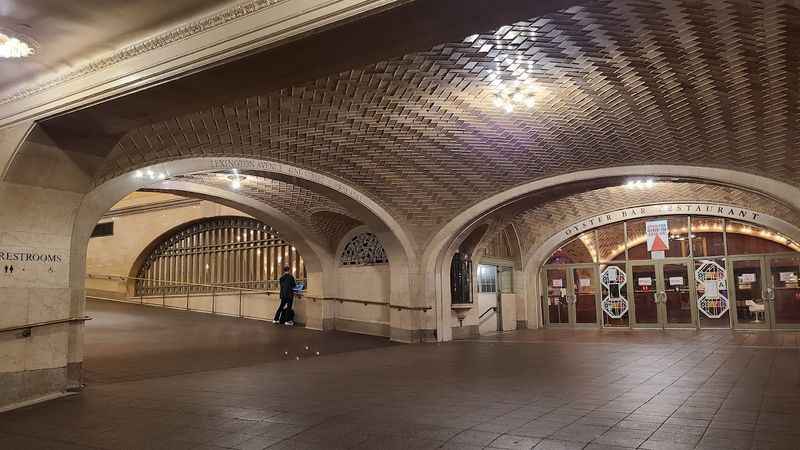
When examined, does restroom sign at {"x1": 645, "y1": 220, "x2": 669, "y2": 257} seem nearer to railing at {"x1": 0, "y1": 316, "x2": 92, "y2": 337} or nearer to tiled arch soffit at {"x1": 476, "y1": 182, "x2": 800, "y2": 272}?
tiled arch soffit at {"x1": 476, "y1": 182, "x2": 800, "y2": 272}

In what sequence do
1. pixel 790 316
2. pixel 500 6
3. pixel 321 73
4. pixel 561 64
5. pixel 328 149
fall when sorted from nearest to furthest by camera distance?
pixel 500 6
pixel 321 73
pixel 561 64
pixel 328 149
pixel 790 316

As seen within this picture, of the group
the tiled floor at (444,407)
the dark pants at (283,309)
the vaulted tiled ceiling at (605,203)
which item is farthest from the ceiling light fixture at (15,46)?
the dark pants at (283,309)

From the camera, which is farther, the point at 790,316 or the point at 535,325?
the point at 535,325

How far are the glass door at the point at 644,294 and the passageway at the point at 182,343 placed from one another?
23.6ft

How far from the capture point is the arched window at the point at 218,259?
15.7 metres

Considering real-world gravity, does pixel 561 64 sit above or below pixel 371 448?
above

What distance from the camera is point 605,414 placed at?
4637 mm

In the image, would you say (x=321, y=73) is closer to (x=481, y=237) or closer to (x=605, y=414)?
(x=605, y=414)

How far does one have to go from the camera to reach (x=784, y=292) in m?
13.9

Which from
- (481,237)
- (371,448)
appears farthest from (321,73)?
(481,237)

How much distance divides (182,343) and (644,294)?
1138 cm

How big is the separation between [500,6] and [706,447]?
2.91 metres

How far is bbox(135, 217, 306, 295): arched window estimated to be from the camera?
1566 cm

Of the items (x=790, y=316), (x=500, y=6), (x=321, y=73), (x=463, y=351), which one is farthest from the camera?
(x=790, y=316)
